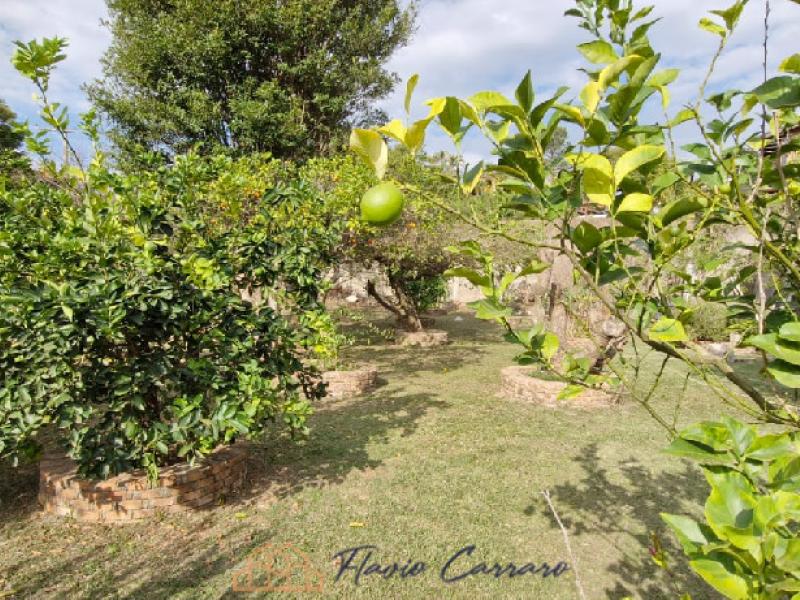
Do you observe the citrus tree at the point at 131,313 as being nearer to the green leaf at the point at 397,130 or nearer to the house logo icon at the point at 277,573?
the house logo icon at the point at 277,573

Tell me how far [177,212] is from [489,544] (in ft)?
12.2

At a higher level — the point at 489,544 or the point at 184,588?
the point at 184,588

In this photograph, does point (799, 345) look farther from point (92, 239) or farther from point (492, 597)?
point (92, 239)

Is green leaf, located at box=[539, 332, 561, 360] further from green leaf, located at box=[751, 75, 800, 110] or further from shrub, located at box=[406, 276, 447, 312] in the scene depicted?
shrub, located at box=[406, 276, 447, 312]

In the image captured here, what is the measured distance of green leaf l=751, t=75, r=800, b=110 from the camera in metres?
0.91

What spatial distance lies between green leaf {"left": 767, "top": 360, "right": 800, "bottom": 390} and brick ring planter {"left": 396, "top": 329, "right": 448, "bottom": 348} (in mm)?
11651

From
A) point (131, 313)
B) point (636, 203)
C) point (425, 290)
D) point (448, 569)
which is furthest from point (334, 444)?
point (425, 290)

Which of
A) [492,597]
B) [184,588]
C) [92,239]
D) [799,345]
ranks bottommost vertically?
[492,597]

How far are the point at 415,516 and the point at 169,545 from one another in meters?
1.99

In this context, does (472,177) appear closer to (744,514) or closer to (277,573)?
(744,514)

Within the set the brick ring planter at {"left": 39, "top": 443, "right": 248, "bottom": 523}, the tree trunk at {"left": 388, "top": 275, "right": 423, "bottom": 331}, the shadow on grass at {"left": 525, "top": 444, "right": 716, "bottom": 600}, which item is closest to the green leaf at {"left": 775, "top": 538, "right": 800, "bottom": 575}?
the shadow on grass at {"left": 525, "top": 444, "right": 716, "bottom": 600}

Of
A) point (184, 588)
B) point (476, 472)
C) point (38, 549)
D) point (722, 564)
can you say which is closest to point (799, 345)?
point (722, 564)

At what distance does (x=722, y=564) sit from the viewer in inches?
30.7

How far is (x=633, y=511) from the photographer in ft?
14.1
